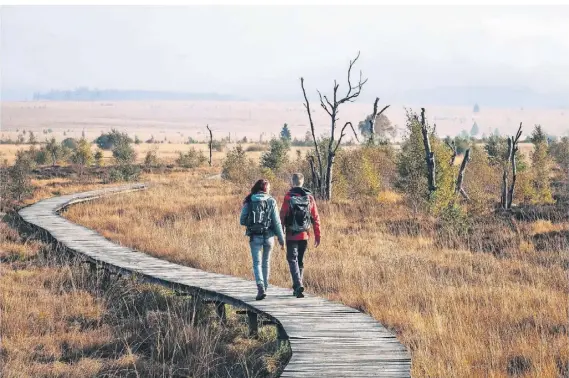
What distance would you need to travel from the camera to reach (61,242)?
56.1 feet

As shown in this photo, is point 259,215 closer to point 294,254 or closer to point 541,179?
point 294,254

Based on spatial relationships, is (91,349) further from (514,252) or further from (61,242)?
(514,252)

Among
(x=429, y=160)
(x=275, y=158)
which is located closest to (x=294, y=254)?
(x=429, y=160)

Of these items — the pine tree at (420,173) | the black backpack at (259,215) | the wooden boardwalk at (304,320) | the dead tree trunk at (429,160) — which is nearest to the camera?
the wooden boardwalk at (304,320)

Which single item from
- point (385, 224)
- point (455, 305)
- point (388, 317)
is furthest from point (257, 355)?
point (385, 224)

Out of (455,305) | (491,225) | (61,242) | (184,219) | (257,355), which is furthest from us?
(184,219)

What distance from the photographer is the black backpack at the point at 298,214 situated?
10.5m

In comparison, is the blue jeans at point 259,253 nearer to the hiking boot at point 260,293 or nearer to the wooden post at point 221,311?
the hiking boot at point 260,293

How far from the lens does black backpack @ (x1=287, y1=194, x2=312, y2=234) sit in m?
→ 10.5

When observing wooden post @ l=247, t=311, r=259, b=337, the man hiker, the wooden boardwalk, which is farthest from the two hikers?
the wooden boardwalk

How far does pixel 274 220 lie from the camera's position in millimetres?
10508

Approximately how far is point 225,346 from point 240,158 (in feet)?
96.0

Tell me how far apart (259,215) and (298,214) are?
1.88ft

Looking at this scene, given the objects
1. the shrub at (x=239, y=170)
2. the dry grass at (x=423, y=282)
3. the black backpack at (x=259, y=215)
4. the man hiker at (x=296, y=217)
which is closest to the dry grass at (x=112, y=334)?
the man hiker at (x=296, y=217)
